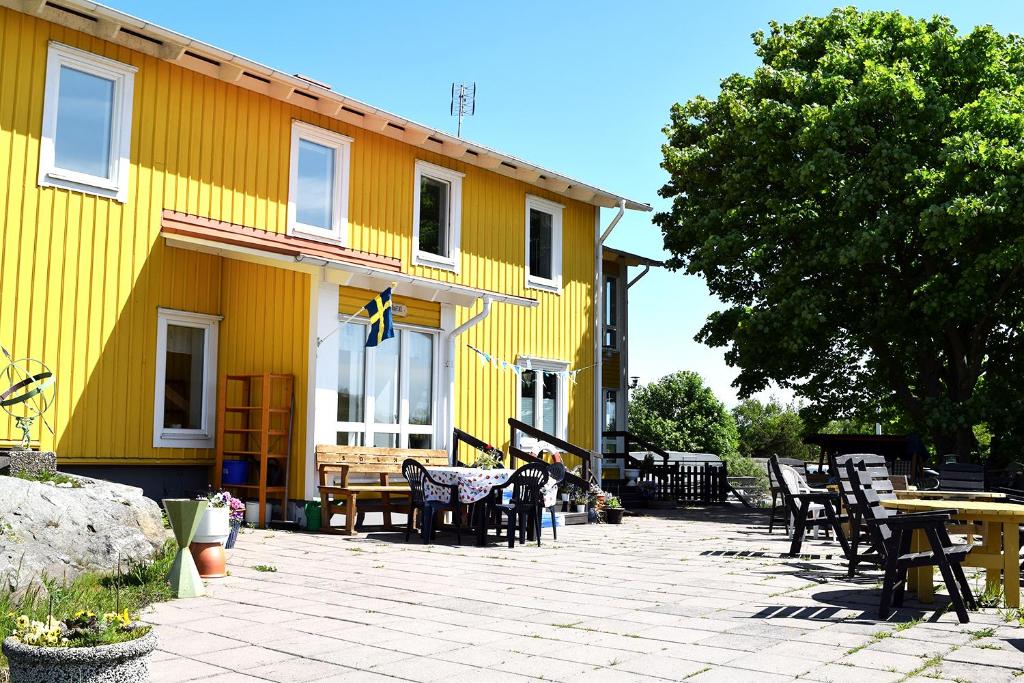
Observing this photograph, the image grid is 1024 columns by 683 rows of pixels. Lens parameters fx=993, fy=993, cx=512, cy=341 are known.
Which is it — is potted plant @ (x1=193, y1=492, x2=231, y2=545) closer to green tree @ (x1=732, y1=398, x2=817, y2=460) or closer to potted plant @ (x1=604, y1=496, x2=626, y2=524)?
potted plant @ (x1=604, y1=496, x2=626, y2=524)

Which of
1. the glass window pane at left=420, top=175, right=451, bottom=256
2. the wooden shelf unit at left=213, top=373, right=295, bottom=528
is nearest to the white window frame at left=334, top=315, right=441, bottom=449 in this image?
the wooden shelf unit at left=213, top=373, right=295, bottom=528

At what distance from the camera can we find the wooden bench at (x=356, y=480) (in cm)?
1176

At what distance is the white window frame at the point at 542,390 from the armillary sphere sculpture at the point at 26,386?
793 cm

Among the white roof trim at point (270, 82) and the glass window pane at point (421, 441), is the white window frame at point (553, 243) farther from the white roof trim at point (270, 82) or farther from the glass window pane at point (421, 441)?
the glass window pane at point (421, 441)

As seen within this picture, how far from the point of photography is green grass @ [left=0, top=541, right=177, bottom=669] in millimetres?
5684

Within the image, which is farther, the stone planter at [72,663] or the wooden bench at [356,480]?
the wooden bench at [356,480]

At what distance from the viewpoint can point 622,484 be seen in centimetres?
2028

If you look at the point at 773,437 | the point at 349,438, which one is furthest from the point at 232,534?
the point at 773,437

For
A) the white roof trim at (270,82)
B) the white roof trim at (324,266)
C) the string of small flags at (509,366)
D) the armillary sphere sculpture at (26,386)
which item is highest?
the white roof trim at (270,82)

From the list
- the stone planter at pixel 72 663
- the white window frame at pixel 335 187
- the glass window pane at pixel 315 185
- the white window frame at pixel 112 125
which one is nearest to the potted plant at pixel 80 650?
the stone planter at pixel 72 663

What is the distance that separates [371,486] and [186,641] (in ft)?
23.1

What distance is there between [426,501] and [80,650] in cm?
753

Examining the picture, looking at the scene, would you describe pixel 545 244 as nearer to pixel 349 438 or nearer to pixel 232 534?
pixel 349 438

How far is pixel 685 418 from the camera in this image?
36.2m
